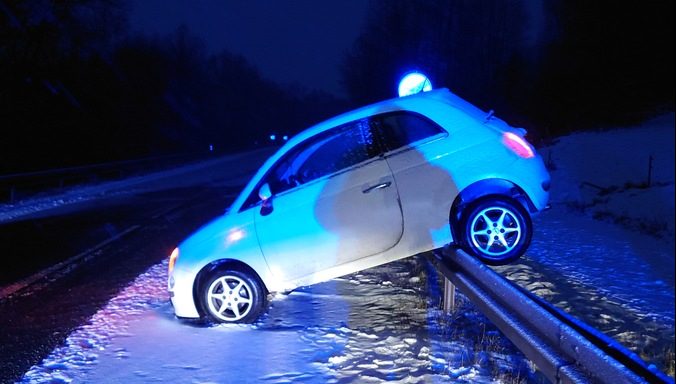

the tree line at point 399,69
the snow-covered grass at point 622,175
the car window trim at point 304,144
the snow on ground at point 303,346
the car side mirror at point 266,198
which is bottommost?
the snow on ground at point 303,346

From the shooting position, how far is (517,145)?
18.4 ft

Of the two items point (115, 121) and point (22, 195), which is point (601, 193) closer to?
point (22, 195)

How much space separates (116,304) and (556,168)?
13568 mm

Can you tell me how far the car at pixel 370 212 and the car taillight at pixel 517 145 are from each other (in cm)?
1

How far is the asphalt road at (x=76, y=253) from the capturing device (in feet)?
18.4

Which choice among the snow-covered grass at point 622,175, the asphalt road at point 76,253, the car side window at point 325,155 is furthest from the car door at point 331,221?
the snow-covered grass at point 622,175

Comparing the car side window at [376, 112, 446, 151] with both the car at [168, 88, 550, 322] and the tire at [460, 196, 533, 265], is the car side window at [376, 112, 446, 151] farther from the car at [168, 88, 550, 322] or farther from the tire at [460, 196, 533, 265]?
the tire at [460, 196, 533, 265]

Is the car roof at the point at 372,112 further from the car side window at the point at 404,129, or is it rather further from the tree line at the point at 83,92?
the tree line at the point at 83,92

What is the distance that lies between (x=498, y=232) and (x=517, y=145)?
0.86 m

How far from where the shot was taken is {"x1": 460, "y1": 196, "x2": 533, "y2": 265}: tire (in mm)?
5430

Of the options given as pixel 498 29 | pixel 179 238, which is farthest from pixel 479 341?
pixel 498 29

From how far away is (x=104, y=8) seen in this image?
98.6 feet

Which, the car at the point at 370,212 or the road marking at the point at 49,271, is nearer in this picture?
the car at the point at 370,212

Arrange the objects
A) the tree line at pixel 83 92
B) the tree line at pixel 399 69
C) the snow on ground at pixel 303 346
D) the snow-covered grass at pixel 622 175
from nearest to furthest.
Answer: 1. the snow on ground at pixel 303 346
2. the snow-covered grass at pixel 622 175
3. the tree line at pixel 399 69
4. the tree line at pixel 83 92
